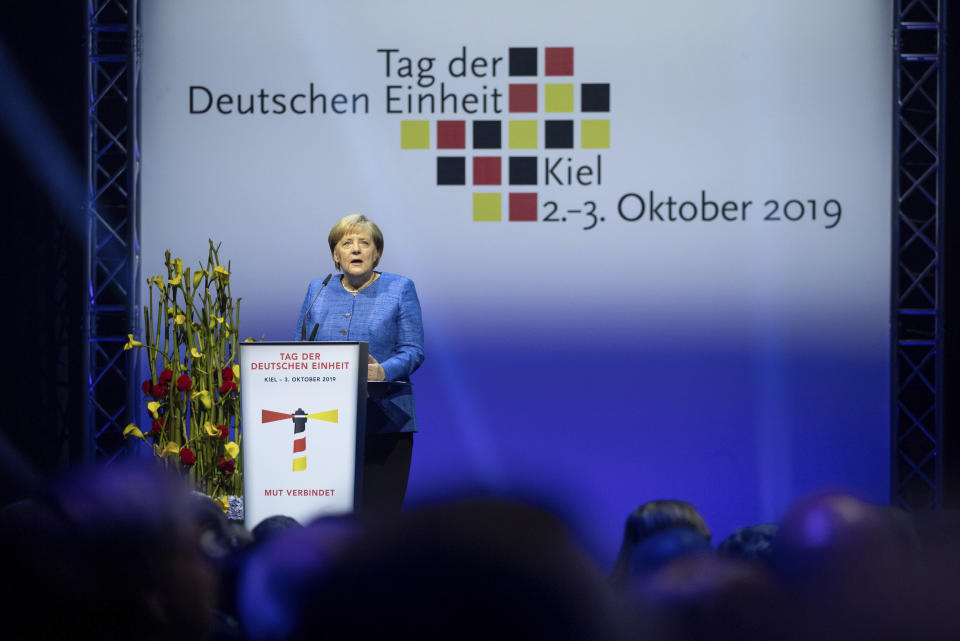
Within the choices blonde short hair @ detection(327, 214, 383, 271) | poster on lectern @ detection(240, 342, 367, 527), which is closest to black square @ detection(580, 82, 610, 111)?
blonde short hair @ detection(327, 214, 383, 271)

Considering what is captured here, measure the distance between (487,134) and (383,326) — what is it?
69.0 inches

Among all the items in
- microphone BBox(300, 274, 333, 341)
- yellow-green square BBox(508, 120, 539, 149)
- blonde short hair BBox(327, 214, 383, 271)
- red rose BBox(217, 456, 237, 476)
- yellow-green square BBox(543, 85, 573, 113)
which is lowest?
red rose BBox(217, 456, 237, 476)

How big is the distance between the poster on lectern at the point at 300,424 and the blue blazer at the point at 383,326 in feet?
0.95

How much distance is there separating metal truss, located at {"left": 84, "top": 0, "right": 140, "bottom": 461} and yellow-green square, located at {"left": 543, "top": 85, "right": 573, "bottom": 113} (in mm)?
1942

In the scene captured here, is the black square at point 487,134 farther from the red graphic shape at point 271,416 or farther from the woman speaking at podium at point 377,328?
the red graphic shape at point 271,416

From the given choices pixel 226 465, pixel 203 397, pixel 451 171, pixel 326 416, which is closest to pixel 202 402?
pixel 203 397

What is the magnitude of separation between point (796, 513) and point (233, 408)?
3715mm

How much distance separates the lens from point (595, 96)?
16.6 feet

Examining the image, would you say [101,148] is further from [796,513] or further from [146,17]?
[796,513]

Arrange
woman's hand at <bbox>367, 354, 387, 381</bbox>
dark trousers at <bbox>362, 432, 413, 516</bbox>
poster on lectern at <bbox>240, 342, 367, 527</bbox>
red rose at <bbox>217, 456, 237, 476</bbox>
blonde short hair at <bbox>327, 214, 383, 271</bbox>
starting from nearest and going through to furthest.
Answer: poster on lectern at <bbox>240, 342, 367, 527</bbox>
woman's hand at <bbox>367, 354, 387, 381</bbox>
dark trousers at <bbox>362, 432, 413, 516</bbox>
blonde short hair at <bbox>327, 214, 383, 271</bbox>
red rose at <bbox>217, 456, 237, 476</bbox>

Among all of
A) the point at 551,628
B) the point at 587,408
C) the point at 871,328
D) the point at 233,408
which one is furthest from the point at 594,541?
the point at 871,328

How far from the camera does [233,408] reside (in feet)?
13.3

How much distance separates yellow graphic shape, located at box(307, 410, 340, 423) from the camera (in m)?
3.21

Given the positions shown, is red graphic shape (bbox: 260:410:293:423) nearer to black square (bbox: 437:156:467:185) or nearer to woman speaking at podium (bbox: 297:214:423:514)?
woman speaking at podium (bbox: 297:214:423:514)
